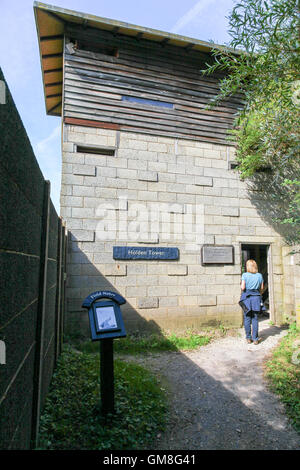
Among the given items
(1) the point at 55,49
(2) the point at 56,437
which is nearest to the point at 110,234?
(2) the point at 56,437

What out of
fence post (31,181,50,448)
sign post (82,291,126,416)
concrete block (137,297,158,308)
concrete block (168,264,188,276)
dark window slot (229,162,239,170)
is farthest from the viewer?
dark window slot (229,162,239,170)

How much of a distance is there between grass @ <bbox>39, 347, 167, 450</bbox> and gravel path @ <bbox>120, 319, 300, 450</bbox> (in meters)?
0.23

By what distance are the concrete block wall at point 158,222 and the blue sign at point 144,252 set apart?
140mm

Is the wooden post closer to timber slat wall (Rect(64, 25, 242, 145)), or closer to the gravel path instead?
the gravel path

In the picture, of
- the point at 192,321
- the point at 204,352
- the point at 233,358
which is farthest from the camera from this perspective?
the point at 192,321

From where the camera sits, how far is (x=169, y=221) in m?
7.09

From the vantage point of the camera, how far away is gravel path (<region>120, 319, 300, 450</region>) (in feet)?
9.65

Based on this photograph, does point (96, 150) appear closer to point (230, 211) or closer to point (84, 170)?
point (84, 170)

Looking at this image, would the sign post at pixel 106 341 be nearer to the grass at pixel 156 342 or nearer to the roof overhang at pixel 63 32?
the grass at pixel 156 342

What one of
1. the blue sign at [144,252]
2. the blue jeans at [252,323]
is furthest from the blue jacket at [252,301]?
the blue sign at [144,252]

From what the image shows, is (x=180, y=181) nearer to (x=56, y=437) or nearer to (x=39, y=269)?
(x=39, y=269)

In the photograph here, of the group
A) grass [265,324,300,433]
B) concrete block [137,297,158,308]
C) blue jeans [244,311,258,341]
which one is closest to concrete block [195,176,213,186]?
concrete block [137,297,158,308]

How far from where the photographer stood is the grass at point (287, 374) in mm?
3498

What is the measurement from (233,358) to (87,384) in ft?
9.89
